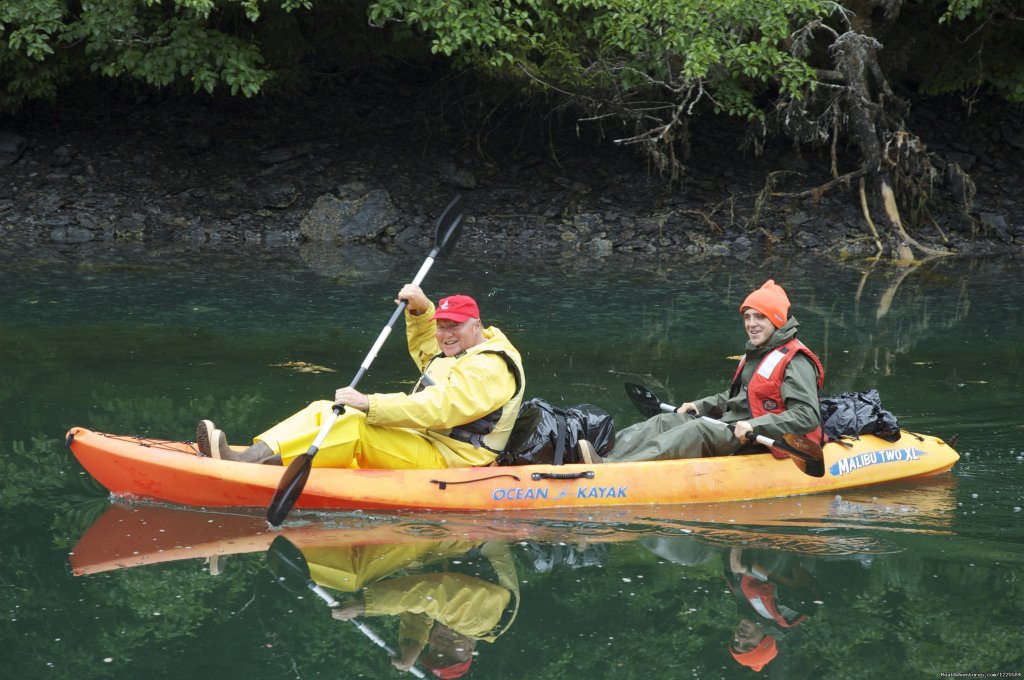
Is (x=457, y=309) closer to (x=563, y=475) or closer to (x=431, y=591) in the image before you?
(x=563, y=475)

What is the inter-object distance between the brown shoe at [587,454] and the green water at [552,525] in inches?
→ 14.4

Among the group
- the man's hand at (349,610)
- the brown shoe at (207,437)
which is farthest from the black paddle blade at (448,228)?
the man's hand at (349,610)

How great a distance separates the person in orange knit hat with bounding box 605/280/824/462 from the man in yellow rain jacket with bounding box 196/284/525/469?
2.74 ft

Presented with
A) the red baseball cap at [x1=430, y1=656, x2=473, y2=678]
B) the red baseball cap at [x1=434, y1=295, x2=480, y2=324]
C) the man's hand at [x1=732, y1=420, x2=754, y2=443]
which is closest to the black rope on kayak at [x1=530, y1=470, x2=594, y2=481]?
the man's hand at [x1=732, y1=420, x2=754, y2=443]

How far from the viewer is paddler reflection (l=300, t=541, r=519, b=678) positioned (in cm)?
433

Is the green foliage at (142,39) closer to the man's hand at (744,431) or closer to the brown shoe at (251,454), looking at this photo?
the brown shoe at (251,454)

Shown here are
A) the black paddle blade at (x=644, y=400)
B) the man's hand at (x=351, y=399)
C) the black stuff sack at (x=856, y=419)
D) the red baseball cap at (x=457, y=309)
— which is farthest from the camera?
the black paddle blade at (x=644, y=400)

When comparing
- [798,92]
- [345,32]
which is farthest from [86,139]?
[798,92]

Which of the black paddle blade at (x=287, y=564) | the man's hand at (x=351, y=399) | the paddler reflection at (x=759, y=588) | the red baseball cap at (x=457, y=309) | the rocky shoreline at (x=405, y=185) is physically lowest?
the rocky shoreline at (x=405, y=185)

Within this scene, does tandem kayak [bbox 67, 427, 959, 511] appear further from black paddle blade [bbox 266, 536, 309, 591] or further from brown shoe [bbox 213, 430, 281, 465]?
black paddle blade [bbox 266, 536, 309, 591]

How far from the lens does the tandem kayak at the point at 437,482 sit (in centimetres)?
558

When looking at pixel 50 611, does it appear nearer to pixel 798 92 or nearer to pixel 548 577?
pixel 548 577

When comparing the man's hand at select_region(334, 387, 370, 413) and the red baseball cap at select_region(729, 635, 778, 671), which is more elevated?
the man's hand at select_region(334, 387, 370, 413)

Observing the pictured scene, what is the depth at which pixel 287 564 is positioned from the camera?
16.8ft
